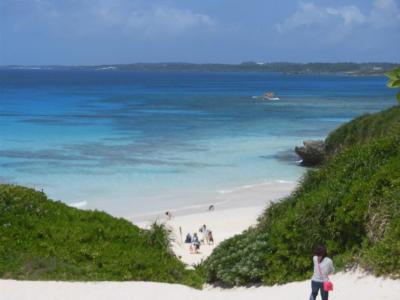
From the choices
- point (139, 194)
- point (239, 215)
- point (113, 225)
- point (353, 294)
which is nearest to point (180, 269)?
point (113, 225)

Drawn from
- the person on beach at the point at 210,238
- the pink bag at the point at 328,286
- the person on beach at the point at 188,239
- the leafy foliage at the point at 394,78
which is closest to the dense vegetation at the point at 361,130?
the person on beach at the point at 210,238

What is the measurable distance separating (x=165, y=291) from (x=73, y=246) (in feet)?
8.14

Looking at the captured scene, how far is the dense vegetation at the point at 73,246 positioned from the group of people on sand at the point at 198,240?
599 cm

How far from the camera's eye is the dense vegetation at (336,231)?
31.8 ft

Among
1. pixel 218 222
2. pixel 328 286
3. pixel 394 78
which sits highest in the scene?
pixel 394 78

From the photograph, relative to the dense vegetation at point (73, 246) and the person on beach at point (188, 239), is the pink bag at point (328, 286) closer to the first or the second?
the dense vegetation at point (73, 246)

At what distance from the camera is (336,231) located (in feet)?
34.8

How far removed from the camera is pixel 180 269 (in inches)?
472

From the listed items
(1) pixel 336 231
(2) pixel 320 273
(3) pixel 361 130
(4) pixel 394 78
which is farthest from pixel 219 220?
(4) pixel 394 78

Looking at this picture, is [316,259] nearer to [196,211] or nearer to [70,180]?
[196,211]

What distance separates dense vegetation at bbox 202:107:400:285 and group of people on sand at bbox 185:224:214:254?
6.66 meters

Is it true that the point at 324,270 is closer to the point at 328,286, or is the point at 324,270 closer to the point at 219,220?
the point at 328,286

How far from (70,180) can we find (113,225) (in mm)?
19023

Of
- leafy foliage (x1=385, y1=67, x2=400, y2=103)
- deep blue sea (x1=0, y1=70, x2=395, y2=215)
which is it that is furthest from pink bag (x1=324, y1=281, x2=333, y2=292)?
deep blue sea (x1=0, y1=70, x2=395, y2=215)
